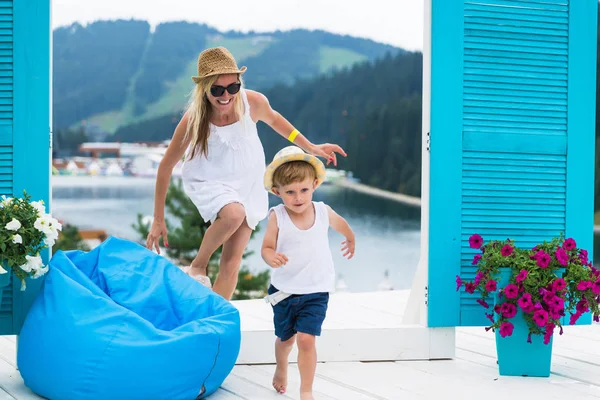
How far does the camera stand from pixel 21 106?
121 inches

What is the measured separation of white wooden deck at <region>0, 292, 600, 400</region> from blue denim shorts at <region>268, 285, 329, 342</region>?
0.26m

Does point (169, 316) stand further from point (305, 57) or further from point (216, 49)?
point (305, 57)

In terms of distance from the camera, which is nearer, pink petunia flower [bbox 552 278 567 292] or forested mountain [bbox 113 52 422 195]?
pink petunia flower [bbox 552 278 567 292]

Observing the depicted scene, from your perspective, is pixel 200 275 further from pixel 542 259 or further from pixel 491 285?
pixel 542 259

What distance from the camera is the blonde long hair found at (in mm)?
3238

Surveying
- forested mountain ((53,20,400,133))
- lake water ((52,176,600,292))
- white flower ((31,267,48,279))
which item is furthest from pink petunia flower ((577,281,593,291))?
forested mountain ((53,20,400,133))

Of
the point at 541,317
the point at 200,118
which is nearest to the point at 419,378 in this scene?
the point at 541,317

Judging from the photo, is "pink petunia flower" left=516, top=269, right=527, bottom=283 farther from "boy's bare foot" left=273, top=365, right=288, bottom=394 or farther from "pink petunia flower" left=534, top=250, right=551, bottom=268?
"boy's bare foot" left=273, top=365, right=288, bottom=394

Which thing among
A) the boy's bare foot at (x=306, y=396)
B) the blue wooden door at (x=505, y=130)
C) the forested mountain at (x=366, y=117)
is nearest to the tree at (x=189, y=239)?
the forested mountain at (x=366, y=117)

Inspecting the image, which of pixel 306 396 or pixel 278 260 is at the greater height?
pixel 278 260

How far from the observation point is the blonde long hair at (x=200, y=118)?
3238mm

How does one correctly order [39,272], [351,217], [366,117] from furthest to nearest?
[366,117]
[351,217]
[39,272]

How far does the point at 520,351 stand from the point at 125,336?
1.58 metres

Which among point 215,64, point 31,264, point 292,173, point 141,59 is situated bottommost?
point 31,264
